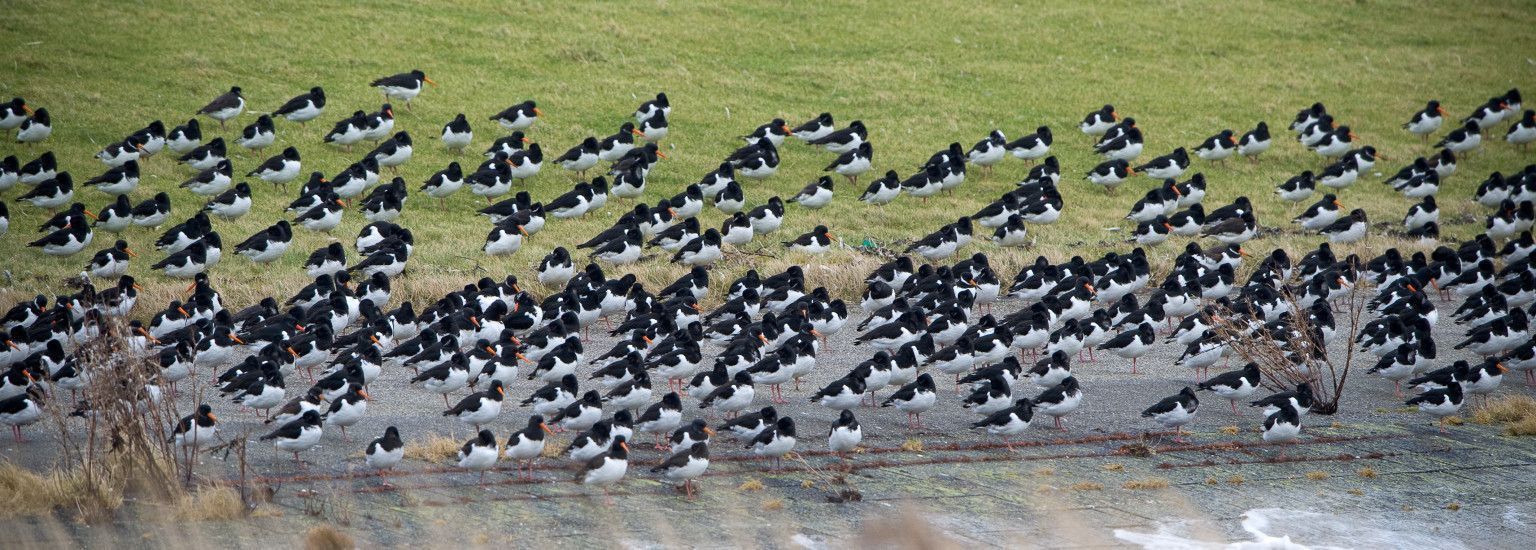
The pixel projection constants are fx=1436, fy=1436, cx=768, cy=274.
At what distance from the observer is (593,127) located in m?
36.8

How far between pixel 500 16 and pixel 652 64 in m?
5.71

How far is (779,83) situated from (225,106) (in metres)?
15.1

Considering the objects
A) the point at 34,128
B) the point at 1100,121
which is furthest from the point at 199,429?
the point at 1100,121

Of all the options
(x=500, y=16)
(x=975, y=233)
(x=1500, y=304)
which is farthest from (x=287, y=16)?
(x=1500, y=304)

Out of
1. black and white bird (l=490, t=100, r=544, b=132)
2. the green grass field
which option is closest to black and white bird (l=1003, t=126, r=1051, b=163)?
the green grass field

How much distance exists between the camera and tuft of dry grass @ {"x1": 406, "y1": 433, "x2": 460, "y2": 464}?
15875 mm

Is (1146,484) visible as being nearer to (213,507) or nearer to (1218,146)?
(213,507)

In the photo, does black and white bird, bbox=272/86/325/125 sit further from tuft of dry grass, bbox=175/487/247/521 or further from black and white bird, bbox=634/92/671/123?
tuft of dry grass, bbox=175/487/247/521

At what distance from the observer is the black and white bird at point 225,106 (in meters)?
33.3

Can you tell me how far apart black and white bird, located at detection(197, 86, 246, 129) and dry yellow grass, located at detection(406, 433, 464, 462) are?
19.9 metres

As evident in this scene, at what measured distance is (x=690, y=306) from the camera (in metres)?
22.9

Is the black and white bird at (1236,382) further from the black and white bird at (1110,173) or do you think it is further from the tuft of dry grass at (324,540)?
the black and white bird at (1110,173)

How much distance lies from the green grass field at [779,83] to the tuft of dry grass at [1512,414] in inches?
370

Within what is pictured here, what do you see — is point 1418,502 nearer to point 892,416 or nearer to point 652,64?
point 892,416
